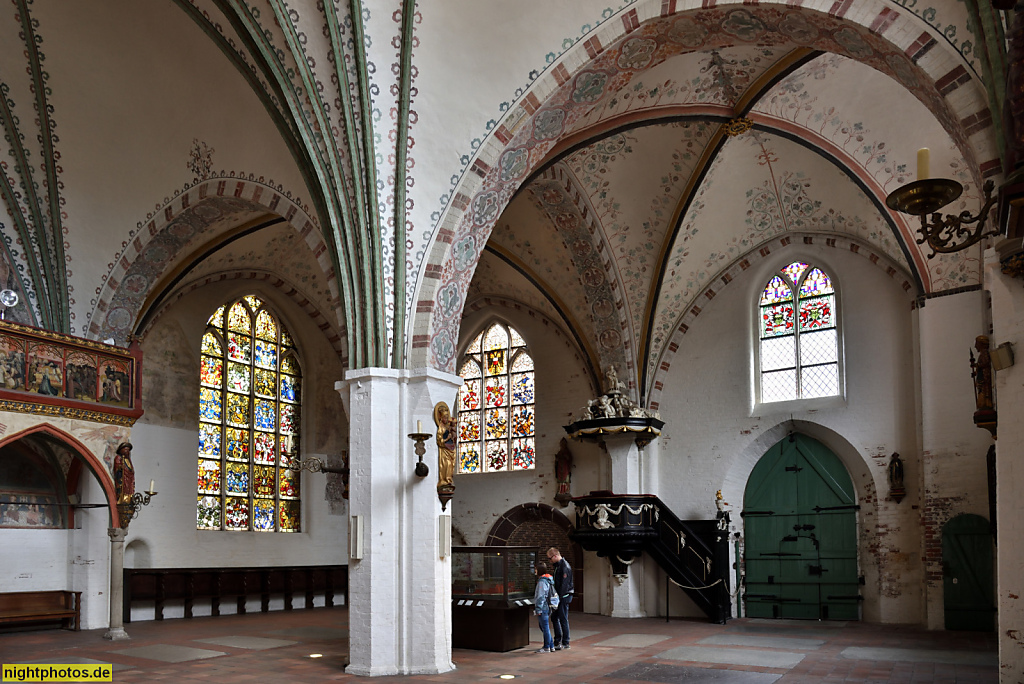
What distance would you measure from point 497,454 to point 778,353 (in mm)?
6003

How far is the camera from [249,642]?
11469mm

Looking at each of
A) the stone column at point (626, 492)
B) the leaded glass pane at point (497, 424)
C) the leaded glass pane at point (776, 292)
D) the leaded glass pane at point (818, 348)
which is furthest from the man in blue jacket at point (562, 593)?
the leaded glass pane at point (497, 424)

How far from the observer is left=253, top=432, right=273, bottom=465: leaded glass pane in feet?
57.3

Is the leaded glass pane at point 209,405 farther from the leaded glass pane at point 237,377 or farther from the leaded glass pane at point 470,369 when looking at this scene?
the leaded glass pane at point 470,369

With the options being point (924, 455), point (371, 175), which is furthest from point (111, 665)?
point (924, 455)

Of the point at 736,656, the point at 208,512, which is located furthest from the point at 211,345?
the point at 736,656

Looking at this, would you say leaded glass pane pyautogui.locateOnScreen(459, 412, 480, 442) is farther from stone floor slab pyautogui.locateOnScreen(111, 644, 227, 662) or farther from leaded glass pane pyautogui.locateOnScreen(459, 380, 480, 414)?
stone floor slab pyautogui.locateOnScreen(111, 644, 227, 662)

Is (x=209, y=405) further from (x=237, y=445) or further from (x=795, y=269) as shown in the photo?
(x=795, y=269)

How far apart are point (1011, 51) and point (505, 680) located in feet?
21.4

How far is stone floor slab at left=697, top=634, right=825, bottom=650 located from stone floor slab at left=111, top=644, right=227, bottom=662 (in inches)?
236

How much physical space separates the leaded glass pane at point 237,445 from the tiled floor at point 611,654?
404 centimetres

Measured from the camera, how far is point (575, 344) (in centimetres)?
1673

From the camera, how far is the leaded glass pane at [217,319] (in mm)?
16953

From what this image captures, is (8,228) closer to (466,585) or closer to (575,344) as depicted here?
(466,585)
